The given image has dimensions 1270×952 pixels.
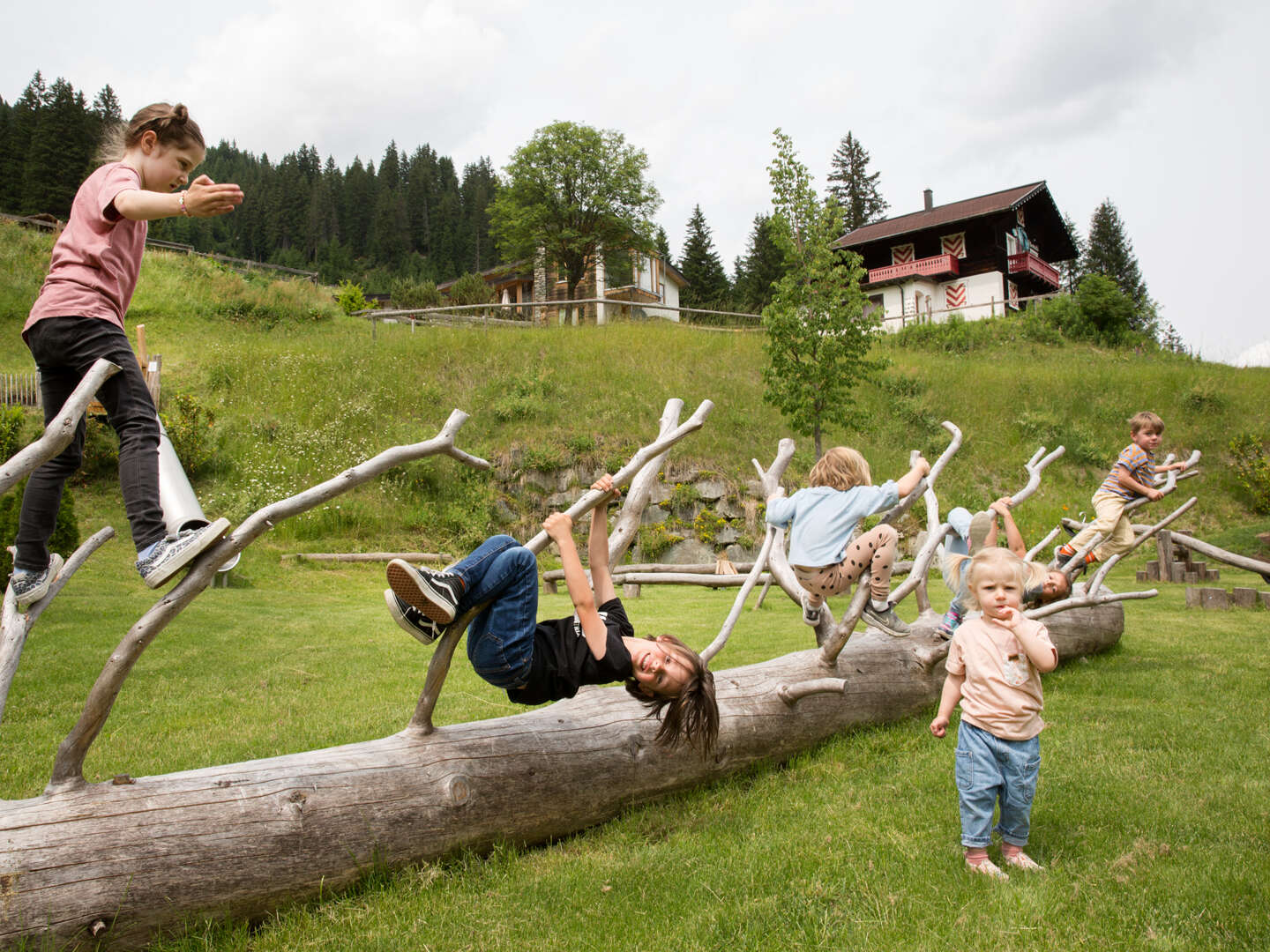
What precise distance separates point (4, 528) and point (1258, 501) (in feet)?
82.8

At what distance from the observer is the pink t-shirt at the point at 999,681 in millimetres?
3484

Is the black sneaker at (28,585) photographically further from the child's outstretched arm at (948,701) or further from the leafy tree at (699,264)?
the leafy tree at (699,264)

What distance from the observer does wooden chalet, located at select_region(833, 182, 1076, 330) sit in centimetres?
3847

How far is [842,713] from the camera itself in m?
5.52

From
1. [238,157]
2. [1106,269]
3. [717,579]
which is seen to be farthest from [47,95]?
[1106,269]

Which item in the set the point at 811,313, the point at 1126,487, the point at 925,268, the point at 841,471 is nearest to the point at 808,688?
the point at 841,471

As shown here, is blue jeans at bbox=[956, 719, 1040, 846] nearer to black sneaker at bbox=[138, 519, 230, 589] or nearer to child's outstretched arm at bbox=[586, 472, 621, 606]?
child's outstretched arm at bbox=[586, 472, 621, 606]

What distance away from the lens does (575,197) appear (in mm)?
38531

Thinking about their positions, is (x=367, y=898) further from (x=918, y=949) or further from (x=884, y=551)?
(x=884, y=551)

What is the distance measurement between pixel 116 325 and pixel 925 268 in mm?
40740

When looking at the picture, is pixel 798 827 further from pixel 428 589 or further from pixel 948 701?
pixel 428 589

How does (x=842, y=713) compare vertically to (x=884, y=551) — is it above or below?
below

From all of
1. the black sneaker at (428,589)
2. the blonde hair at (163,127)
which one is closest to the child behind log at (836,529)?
the black sneaker at (428,589)

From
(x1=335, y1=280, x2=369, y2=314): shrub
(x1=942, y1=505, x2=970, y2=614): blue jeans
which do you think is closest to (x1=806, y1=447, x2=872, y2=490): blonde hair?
(x1=942, y1=505, x2=970, y2=614): blue jeans
